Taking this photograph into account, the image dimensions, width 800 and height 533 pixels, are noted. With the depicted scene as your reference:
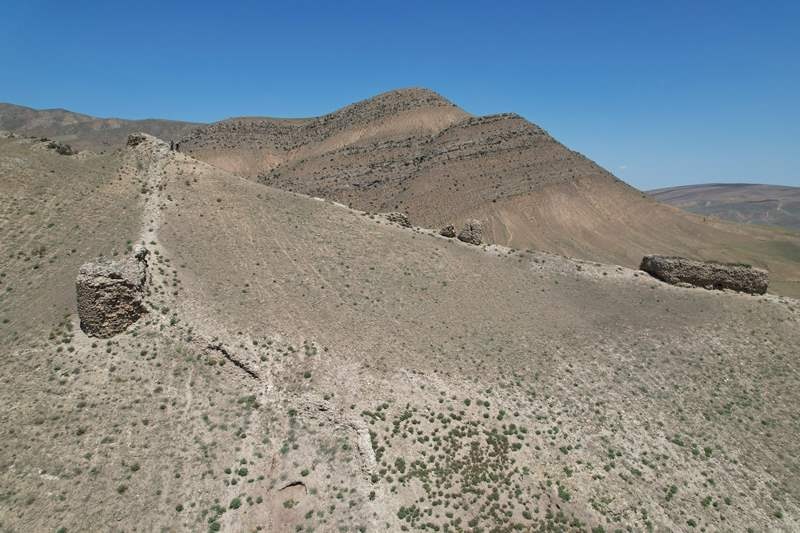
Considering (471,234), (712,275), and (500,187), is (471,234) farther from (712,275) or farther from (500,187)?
(500,187)

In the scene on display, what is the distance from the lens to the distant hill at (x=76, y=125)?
144m

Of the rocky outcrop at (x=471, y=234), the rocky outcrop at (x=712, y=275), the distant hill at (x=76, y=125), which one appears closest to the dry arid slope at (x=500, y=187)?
the rocky outcrop at (x=471, y=234)

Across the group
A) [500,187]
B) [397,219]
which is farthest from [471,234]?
[500,187]

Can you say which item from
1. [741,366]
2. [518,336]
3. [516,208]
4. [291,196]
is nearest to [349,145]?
[516,208]

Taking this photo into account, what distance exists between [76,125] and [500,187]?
160215 millimetres

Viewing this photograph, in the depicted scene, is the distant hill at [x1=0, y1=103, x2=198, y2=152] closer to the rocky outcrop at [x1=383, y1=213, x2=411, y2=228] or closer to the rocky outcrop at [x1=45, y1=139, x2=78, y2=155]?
the rocky outcrop at [x1=45, y1=139, x2=78, y2=155]

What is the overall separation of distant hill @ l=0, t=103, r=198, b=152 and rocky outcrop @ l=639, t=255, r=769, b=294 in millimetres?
149801

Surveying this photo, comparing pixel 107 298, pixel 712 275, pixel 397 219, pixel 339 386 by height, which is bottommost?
pixel 339 386

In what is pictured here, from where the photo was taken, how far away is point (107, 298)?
1811 cm

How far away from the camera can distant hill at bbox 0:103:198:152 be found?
144m

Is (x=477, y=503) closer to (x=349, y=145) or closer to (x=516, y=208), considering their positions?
(x=516, y=208)

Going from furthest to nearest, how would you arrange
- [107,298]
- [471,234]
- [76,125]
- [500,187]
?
[76,125] → [500,187] → [471,234] → [107,298]

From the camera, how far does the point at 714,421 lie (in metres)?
21.3

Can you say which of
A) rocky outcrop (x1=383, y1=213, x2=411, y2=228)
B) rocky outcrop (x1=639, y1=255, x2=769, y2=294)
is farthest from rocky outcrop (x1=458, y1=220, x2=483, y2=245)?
rocky outcrop (x1=639, y1=255, x2=769, y2=294)
